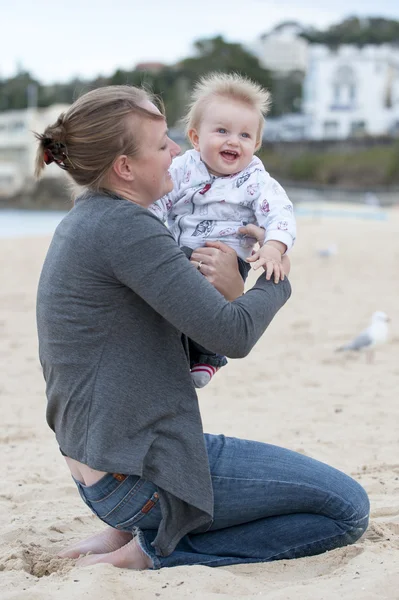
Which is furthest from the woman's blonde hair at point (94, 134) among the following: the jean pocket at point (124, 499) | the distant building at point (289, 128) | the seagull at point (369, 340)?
the distant building at point (289, 128)

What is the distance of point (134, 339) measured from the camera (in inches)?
92.5

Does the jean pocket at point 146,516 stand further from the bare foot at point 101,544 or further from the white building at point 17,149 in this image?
the white building at point 17,149

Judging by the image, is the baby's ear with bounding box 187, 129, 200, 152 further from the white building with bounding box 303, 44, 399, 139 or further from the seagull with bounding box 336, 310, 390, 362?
the white building with bounding box 303, 44, 399, 139

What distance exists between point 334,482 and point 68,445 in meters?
0.86

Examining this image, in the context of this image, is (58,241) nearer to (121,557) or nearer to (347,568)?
(121,557)

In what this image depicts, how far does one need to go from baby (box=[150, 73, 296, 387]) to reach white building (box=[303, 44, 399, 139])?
216 feet

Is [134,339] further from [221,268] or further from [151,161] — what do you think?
[151,161]

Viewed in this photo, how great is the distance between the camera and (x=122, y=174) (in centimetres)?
238

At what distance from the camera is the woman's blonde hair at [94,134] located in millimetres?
2322

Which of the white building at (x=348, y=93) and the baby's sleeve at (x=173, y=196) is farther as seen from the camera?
the white building at (x=348, y=93)

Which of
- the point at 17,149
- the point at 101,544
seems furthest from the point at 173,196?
the point at 17,149

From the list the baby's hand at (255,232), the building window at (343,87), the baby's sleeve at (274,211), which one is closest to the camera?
the baby's sleeve at (274,211)

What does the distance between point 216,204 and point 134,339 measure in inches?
28.6

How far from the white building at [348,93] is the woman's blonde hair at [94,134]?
218ft
